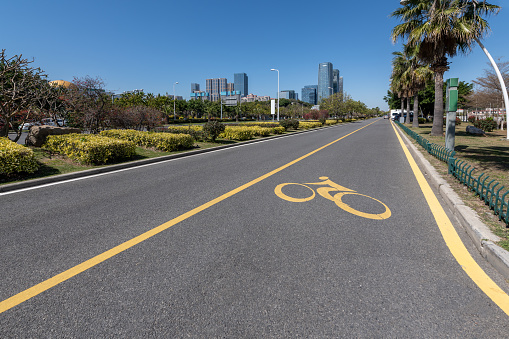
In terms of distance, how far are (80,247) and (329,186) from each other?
470 cm

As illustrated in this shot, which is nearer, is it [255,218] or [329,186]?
[255,218]

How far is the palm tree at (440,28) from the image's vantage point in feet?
52.1

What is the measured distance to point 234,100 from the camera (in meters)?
88.6

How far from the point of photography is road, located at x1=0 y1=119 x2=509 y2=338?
83.0 inches

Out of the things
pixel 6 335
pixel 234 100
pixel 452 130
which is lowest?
pixel 6 335

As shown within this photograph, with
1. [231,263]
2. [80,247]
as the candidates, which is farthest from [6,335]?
[231,263]

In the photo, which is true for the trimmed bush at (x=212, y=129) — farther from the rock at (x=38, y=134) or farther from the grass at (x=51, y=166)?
the rock at (x=38, y=134)

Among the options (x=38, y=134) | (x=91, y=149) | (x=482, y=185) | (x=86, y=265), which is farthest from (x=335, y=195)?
(x=38, y=134)

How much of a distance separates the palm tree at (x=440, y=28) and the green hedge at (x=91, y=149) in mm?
17084

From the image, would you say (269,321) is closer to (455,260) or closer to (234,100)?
(455,260)

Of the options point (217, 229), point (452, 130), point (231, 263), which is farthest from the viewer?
point (452, 130)

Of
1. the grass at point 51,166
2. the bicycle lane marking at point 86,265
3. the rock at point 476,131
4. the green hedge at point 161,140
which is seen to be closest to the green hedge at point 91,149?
A: the grass at point 51,166

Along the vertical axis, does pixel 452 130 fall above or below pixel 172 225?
above

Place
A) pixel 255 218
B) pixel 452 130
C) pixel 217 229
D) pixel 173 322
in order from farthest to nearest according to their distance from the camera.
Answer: pixel 452 130
pixel 255 218
pixel 217 229
pixel 173 322
